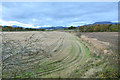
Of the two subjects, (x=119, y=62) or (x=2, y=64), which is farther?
(x=119, y=62)

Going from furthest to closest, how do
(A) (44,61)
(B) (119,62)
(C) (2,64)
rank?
1. (A) (44,61)
2. (B) (119,62)
3. (C) (2,64)

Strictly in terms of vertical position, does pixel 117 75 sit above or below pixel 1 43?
below

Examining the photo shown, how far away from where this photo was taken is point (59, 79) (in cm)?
275

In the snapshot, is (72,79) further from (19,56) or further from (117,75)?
(19,56)

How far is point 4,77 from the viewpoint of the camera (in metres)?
2.37

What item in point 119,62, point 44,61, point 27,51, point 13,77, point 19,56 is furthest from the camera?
point 44,61

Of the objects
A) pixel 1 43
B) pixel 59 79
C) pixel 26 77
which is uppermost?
pixel 1 43

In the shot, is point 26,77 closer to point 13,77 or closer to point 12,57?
point 13,77

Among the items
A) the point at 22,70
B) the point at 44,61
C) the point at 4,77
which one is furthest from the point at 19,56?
the point at 44,61

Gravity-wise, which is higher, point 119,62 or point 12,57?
point 12,57

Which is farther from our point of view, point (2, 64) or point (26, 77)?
point (26, 77)

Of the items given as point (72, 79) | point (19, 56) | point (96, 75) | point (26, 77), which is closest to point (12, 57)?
point (19, 56)

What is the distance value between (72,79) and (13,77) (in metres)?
1.85

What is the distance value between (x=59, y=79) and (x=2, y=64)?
1798 mm
